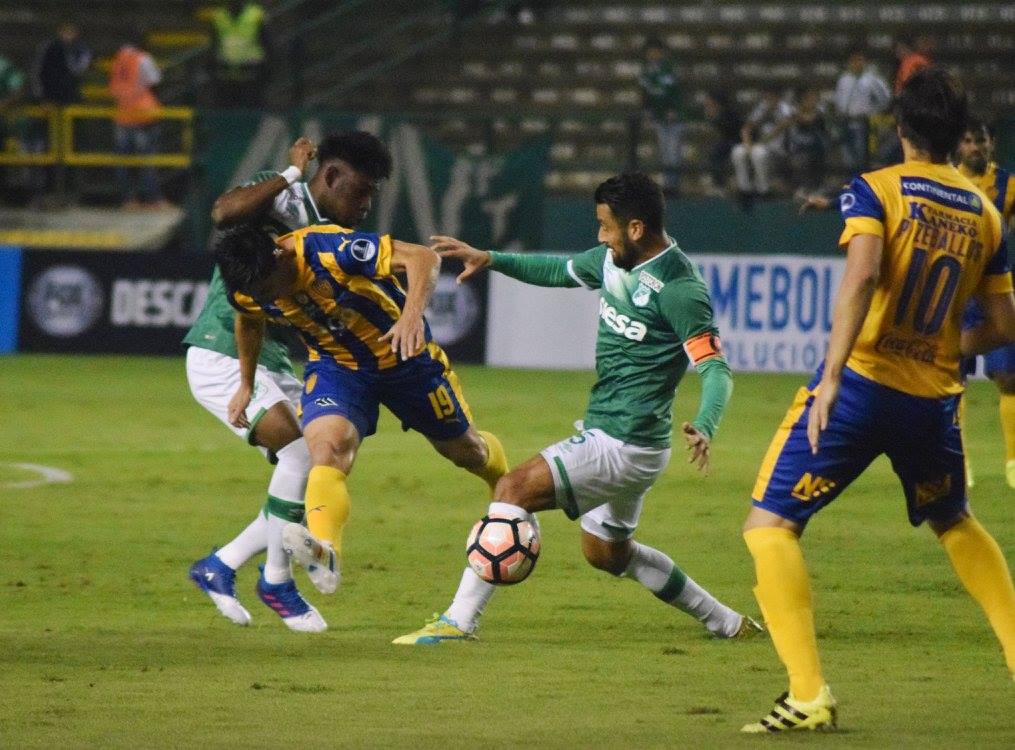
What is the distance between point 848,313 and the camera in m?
5.52

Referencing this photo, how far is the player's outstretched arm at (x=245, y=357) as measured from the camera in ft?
25.9

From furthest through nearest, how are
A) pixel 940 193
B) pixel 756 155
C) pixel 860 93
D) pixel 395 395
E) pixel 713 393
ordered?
pixel 860 93 < pixel 756 155 < pixel 395 395 < pixel 713 393 < pixel 940 193

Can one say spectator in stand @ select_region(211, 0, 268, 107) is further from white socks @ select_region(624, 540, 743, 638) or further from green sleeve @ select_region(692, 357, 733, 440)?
green sleeve @ select_region(692, 357, 733, 440)

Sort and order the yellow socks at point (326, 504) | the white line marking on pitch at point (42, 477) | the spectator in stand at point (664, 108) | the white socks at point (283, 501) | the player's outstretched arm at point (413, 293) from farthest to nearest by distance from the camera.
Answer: the spectator in stand at point (664, 108) → the white line marking on pitch at point (42, 477) → the white socks at point (283, 501) → the player's outstretched arm at point (413, 293) → the yellow socks at point (326, 504)

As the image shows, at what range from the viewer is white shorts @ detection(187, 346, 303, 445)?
8.45 meters

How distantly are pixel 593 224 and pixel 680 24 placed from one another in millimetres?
7145

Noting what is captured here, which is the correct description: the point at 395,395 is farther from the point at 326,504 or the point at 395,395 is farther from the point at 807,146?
the point at 807,146

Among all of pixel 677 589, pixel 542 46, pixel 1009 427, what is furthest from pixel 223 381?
pixel 542 46

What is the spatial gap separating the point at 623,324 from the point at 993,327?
1.63 m

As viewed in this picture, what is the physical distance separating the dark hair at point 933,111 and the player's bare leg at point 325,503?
250cm

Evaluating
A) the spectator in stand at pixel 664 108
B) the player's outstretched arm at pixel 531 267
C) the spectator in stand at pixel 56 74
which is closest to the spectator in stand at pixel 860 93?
the spectator in stand at pixel 664 108

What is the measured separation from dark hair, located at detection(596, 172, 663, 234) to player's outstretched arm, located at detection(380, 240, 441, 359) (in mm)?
744

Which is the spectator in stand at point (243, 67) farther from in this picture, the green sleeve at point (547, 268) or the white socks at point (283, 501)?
the green sleeve at point (547, 268)

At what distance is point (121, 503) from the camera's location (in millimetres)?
11547
